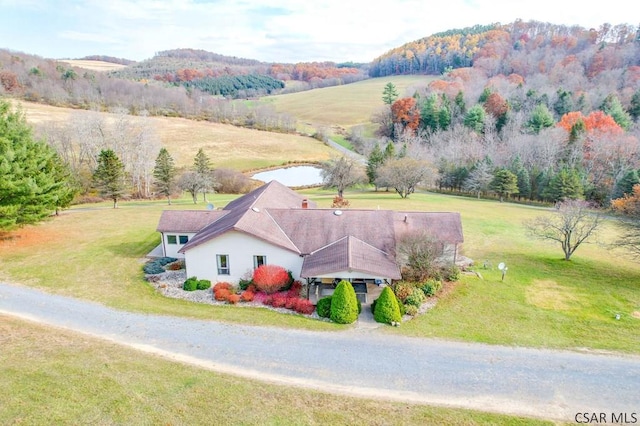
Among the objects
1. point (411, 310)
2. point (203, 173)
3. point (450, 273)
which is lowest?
point (411, 310)

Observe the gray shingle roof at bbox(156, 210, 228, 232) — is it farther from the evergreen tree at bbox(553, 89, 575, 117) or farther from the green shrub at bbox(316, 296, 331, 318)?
the evergreen tree at bbox(553, 89, 575, 117)

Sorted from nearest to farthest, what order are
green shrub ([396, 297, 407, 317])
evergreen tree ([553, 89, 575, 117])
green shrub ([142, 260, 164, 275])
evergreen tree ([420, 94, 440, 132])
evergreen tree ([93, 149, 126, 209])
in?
1. green shrub ([396, 297, 407, 317])
2. green shrub ([142, 260, 164, 275])
3. evergreen tree ([93, 149, 126, 209])
4. evergreen tree ([553, 89, 575, 117])
5. evergreen tree ([420, 94, 440, 132])

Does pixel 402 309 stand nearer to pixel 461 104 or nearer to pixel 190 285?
pixel 190 285

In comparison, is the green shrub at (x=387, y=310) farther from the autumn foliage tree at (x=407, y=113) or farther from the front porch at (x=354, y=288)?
the autumn foliage tree at (x=407, y=113)

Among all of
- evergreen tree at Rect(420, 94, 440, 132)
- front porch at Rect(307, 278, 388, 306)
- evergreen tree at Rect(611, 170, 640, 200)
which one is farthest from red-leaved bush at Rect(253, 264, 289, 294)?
evergreen tree at Rect(420, 94, 440, 132)

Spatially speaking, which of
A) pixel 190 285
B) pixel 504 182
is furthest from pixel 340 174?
pixel 190 285

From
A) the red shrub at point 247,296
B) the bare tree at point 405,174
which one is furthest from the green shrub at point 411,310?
the bare tree at point 405,174
